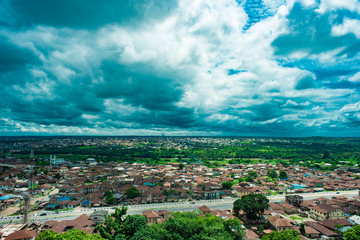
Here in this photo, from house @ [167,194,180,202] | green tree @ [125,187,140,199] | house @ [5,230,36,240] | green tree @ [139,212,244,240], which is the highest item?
green tree @ [139,212,244,240]

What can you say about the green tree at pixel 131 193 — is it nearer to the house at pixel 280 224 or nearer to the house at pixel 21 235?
the house at pixel 21 235

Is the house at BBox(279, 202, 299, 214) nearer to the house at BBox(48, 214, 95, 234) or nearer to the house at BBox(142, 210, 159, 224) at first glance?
the house at BBox(142, 210, 159, 224)

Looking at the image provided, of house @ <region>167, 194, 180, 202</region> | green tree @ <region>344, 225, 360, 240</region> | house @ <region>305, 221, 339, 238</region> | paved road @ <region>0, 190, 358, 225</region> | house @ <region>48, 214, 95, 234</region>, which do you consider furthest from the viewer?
house @ <region>167, 194, 180, 202</region>

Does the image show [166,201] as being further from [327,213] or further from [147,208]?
[327,213]

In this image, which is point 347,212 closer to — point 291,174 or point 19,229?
point 291,174

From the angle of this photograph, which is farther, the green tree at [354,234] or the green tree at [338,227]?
the green tree at [338,227]

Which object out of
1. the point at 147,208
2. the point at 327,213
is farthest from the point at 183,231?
the point at 327,213

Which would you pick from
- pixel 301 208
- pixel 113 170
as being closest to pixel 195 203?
pixel 301 208

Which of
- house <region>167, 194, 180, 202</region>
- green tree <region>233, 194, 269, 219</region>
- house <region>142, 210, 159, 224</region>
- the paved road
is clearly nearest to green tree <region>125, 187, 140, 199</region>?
the paved road

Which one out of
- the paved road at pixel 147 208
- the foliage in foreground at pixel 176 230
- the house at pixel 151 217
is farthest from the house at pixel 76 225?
the house at pixel 151 217
